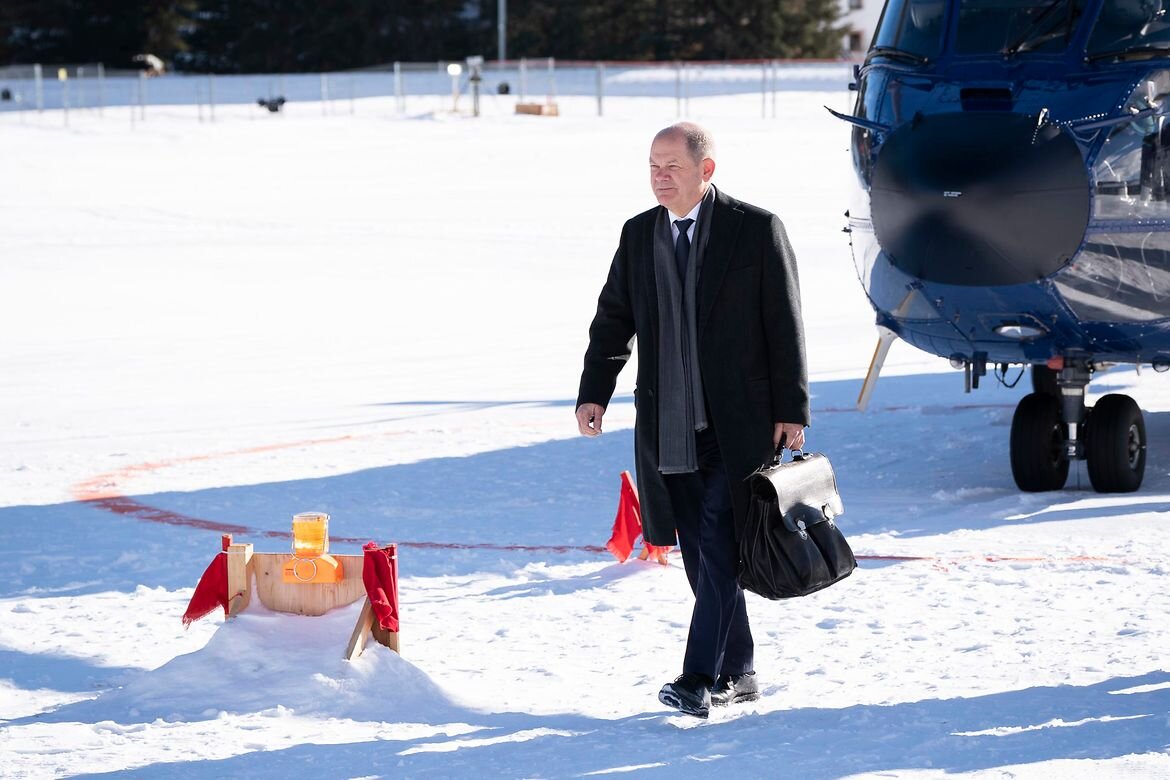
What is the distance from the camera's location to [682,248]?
19.4 ft

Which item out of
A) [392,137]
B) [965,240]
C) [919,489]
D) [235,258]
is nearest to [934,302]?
[965,240]

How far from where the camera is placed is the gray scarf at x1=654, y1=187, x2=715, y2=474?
5871 mm

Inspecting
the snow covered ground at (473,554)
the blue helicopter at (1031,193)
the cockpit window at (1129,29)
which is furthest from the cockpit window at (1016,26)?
the snow covered ground at (473,554)

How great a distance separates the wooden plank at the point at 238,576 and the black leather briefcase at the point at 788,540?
6.52 feet

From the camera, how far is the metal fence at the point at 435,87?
4525 cm

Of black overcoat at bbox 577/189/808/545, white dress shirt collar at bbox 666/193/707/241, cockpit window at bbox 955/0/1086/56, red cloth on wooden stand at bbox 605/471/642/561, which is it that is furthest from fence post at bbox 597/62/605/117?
black overcoat at bbox 577/189/808/545

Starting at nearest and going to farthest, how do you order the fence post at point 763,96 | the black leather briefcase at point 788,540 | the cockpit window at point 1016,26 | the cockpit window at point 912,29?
the black leather briefcase at point 788,540 → the cockpit window at point 1016,26 → the cockpit window at point 912,29 → the fence post at point 763,96

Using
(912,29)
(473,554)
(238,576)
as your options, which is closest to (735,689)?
(238,576)

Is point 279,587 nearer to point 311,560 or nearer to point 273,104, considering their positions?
point 311,560

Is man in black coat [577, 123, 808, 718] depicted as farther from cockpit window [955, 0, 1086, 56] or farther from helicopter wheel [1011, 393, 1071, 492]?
helicopter wheel [1011, 393, 1071, 492]

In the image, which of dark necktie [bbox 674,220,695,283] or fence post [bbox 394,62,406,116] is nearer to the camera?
dark necktie [bbox 674,220,695,283]

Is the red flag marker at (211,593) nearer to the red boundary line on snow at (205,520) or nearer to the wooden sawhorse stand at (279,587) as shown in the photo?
the wooden sawhorse stand at (279,587)

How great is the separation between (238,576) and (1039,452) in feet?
17.7

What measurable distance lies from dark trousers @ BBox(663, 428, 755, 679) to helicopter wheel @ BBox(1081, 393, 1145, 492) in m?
4.89
